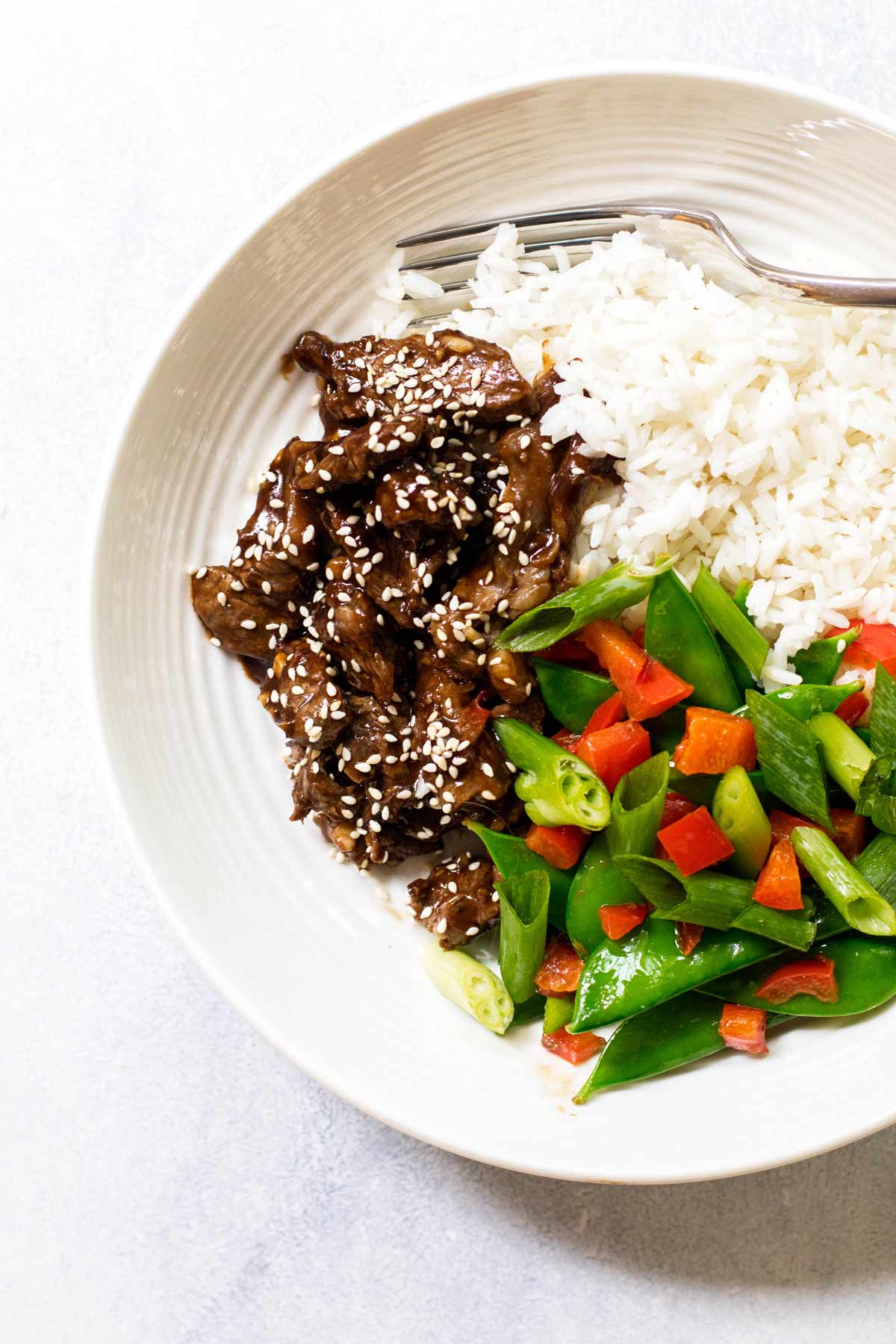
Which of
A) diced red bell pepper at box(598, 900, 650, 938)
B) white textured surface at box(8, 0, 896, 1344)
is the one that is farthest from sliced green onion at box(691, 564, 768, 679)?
white textured surface at box(8, 0, 896, 1344)

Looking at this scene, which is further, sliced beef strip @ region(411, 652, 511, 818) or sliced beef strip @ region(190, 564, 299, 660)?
sliced beef strip @ region(190, 564, 299, 660)

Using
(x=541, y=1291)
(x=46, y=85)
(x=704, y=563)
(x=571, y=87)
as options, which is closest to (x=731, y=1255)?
(x=541, y=1291)

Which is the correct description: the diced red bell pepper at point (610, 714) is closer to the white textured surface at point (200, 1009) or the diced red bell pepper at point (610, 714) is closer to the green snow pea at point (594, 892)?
the green snow pea at point (594, 892)

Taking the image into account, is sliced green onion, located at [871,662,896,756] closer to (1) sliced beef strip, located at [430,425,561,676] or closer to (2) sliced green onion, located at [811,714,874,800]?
(2) sliced green onion, located at [811,714,874,800]

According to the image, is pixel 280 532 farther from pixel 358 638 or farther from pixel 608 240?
pixel 608 240

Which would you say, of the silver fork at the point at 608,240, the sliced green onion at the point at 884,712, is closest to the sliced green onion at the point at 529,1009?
the sliced green onion at the point at 884,712

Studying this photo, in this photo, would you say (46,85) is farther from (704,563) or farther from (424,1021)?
(424,1021)
